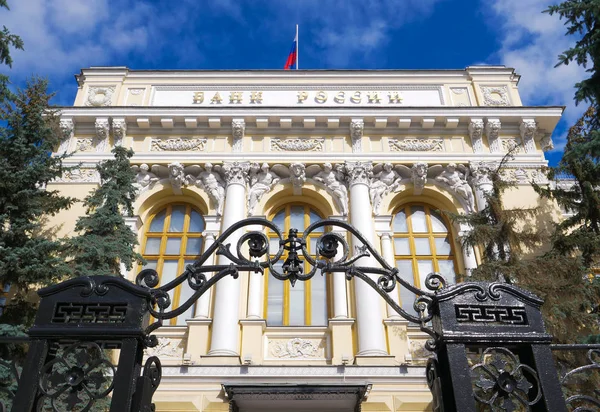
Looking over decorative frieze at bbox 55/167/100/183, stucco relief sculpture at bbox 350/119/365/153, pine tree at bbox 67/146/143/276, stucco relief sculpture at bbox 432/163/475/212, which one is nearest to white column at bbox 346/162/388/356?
stucco relief sculpture at bbox 350/119/365/153

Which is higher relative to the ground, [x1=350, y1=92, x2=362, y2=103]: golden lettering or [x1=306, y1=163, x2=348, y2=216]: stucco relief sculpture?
[x1=350, y1=92, x2=362, y2=103]: golden lettering

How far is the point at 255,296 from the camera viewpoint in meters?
13.2

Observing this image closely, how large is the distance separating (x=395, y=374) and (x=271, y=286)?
12.9 ft

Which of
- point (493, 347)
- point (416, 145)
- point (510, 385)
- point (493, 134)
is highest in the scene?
point (493, 134)

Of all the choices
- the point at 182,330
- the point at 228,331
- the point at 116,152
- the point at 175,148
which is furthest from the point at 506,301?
the point at 175,148

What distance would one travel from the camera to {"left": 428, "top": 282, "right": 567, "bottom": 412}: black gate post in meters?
3.22

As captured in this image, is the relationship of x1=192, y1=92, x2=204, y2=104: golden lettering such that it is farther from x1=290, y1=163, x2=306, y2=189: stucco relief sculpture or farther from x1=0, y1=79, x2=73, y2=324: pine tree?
x1=0, y1=79, x2=73, y2=324: pine tree

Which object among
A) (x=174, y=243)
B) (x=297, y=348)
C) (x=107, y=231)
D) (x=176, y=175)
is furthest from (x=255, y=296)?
(x=176, y=175)

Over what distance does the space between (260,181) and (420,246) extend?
4842 mm

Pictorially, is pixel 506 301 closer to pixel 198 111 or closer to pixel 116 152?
pixel 116 152

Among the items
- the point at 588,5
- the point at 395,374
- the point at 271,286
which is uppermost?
the point at 588,5

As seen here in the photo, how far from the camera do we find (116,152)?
1349 cm

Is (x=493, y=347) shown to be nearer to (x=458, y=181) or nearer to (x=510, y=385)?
(x=510, y=385)

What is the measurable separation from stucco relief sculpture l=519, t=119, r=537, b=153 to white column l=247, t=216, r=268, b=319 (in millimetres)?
8691
